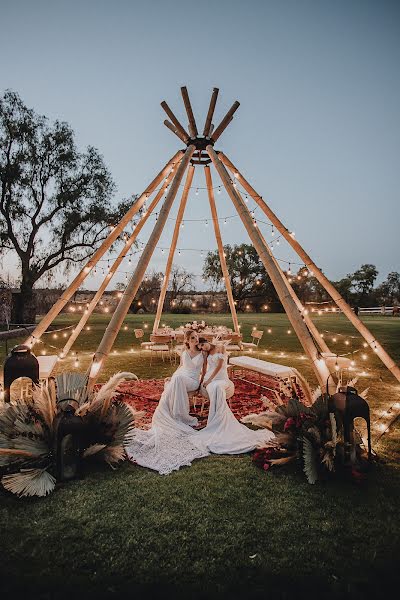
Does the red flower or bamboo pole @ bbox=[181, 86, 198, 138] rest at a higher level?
bamboo pole @ bbox=[181, 86, 198, 138]

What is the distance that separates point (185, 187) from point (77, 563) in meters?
8.86

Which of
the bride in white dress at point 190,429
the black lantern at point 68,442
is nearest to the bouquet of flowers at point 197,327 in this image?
the bride in white dress at point 190,429

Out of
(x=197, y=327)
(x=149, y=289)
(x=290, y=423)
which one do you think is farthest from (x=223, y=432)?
(x=149, y=289)

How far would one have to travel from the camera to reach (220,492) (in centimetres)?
330

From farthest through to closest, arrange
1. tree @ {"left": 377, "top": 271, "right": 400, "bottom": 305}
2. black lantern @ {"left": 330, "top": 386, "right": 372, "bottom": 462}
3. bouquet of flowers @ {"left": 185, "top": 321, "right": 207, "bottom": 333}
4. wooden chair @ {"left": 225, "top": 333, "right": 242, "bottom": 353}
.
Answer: tree @ {"left": 377, "top": 271, "right": 400, "bottom": 305} < bouquet of flowers @ {"left": 185, "top": 321, "right": 207, "bottom": 333} < wooden chair @ {"left": 225, "top": 333, "right": 242, "bottom": 353} < black lantern @ {"left": 330, "top": 386, "right": 372, "bottom": 462}

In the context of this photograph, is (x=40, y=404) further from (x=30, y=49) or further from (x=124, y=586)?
(x=30, y=49)

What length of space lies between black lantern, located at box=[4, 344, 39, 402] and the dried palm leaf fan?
2.21 feet

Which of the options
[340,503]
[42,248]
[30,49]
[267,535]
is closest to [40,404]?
[267,535]

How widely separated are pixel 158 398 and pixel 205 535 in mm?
4074

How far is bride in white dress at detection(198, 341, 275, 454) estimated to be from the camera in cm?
438

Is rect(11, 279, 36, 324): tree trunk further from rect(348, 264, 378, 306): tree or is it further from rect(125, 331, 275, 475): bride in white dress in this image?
rect(348, 264, 378, 306): tree

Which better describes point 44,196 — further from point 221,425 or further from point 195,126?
point 221,425

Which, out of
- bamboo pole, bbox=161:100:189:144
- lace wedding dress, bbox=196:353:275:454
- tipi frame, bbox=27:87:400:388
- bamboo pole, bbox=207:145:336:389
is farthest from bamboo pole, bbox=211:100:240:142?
lace wedding dress, bbox=196:353:275:454

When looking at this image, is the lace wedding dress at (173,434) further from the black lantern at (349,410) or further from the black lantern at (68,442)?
the black lantern at (349,410)
